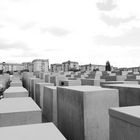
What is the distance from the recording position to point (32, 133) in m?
2.95

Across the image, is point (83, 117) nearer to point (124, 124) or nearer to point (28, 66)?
point (124, 124)

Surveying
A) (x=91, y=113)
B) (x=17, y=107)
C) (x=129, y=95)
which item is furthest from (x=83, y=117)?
(x=129, y=95)

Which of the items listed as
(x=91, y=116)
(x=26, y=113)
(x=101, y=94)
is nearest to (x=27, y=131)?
(x=26, y=113)

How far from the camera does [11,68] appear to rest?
135750 millimetres

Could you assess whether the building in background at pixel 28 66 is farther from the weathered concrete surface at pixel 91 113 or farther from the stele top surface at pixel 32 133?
the stele top surface at pixel 32 133

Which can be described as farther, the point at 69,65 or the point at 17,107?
the point at 69,65

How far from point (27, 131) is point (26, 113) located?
1.63 m

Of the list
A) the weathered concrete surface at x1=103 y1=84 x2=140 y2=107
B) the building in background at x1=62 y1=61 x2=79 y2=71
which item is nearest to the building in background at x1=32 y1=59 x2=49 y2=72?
the building in background at x1=62 y1=61 x2=79 y2=71

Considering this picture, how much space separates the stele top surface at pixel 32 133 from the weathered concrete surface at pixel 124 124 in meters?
1.16

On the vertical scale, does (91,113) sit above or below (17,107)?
below

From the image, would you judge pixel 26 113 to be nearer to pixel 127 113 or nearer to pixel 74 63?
pixel 127 113

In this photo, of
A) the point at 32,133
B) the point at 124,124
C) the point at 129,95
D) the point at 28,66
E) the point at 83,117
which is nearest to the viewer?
the point at 32,133

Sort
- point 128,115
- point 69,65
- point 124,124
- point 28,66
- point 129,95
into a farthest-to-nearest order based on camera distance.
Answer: point 28,66, point 69,65, point 129,95, point 124,124, point 128,115

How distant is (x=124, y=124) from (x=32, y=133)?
62.0 inches
